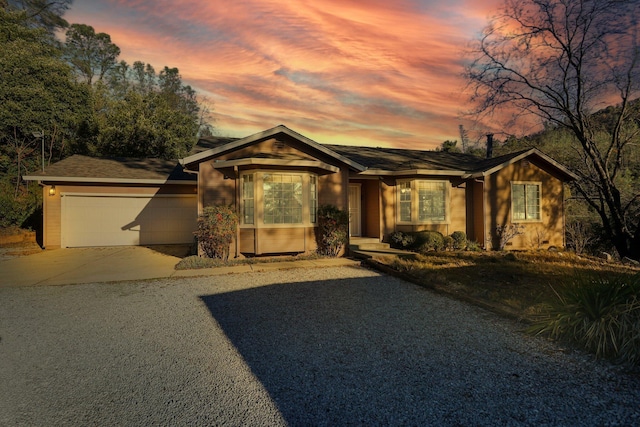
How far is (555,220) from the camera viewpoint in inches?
550

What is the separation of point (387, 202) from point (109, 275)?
350 inches

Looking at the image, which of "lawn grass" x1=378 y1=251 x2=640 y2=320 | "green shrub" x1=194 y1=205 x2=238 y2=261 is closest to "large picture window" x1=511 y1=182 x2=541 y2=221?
"lawn grass" x1=378 y1=251 x2=640 y2=320

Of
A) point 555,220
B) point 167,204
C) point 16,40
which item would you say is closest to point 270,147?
point 167,204

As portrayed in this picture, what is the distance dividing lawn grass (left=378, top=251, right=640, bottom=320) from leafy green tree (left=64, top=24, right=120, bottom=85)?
35.7 metres

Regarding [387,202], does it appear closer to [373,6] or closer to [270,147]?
[270,147]

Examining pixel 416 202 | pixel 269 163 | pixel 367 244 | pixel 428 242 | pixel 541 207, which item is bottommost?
pixel 367 244

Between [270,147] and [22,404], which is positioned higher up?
[270,147]

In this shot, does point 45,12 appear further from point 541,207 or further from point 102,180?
point 541,207

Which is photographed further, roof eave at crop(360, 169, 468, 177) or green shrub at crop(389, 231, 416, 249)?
roof eave at crop(360, 169, 468, 177)

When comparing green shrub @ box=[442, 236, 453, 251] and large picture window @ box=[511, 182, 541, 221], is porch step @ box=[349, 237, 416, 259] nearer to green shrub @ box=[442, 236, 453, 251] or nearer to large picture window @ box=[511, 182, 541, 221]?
green shrub @ box=[442, 236, 453, 251]

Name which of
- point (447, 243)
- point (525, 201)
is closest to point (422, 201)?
point (447, 243)

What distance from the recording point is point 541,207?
13.7 m

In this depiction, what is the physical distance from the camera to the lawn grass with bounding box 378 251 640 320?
5586 mm

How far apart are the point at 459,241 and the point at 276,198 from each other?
22.2 ft
